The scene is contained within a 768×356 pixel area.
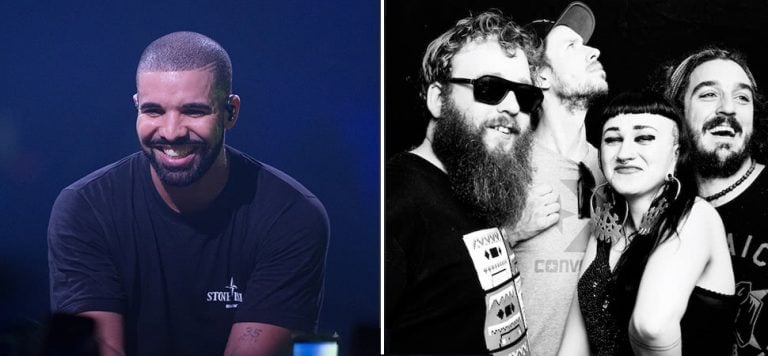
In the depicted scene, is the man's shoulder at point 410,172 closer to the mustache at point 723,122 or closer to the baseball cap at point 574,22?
the baseball cap at point 574,22

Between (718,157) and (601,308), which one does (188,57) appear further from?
(718,157)

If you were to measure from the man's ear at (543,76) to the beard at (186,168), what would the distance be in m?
1.96

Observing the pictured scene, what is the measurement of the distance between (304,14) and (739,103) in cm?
267

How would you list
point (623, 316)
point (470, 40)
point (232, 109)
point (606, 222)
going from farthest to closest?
1. point (232, 109)
2. point (470, 40)
3. point (606, 222)
4. point (623, 316)

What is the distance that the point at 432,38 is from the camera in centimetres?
545

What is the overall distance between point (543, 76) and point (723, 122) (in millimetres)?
1088

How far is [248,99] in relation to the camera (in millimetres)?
5520

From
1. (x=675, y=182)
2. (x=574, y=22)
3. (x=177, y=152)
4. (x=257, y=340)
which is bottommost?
(x=257, y=340)

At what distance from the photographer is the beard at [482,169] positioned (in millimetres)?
5355

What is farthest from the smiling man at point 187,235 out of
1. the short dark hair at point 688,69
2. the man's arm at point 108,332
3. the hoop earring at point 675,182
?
the short dark hair at point 688,69

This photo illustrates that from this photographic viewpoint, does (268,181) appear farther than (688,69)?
Yes

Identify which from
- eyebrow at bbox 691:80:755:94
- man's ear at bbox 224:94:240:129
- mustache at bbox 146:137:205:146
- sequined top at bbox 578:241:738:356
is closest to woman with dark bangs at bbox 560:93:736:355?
sequined top at bbox 578:241:738:356

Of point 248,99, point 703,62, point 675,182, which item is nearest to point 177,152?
point 248,99

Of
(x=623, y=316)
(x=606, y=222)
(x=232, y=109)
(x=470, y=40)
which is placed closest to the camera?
(x=623, y=316)
